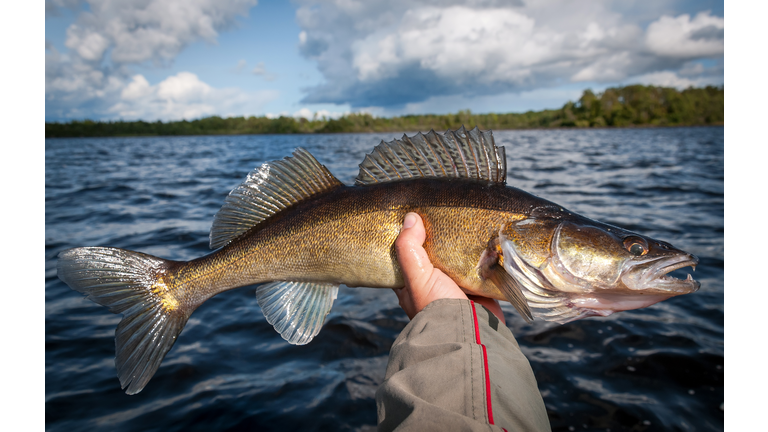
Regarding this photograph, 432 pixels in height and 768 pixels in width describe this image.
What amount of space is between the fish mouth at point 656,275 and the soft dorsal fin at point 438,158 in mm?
862

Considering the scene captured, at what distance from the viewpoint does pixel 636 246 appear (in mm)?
2072

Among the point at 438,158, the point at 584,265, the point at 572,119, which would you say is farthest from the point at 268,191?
the point at 572,119

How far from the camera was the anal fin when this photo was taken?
2.53m

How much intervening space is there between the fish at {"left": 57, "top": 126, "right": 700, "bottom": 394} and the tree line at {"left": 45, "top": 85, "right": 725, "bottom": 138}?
2882 inches

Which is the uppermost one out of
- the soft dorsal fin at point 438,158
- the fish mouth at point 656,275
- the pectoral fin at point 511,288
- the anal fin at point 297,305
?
the soft dorsal fin at point 438,158

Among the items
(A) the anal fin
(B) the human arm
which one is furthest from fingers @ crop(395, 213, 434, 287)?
(A) the anal fin

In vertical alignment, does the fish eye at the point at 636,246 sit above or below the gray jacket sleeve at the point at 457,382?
above

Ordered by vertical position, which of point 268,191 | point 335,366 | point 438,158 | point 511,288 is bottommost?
point 335,366

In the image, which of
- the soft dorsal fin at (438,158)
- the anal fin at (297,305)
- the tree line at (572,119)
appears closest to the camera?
the soft dorsal fin at (438,158)

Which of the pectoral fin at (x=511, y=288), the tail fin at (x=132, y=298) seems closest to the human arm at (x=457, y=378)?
the pectoral fin at (x=511, y=288)

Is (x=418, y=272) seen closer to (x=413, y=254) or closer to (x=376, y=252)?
(x=413, y=254)

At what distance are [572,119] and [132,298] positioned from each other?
93600mm

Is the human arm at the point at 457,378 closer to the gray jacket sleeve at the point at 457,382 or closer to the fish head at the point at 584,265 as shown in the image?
the gray jacket sleeve at the point at 457,382

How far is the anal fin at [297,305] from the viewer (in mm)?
2531
